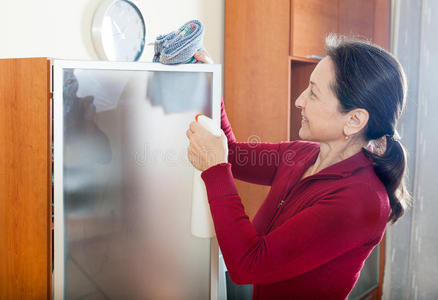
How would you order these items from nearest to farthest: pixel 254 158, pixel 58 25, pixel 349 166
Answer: pixel 349 166
pixel 254 158
pixel 58 25

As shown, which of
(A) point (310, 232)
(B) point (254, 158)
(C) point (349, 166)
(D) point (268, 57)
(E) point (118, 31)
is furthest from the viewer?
(D) point (268, 57)

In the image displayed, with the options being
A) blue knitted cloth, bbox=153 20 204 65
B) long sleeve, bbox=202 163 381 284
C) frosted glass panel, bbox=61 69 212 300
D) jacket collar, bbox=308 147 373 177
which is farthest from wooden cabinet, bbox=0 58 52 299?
jacket collar, bbox=308 147 373 177

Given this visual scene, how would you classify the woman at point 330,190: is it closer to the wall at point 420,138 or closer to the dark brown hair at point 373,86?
the dark brown hair at point 373,86

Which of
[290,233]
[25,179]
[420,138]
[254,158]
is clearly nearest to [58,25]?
[25,179]

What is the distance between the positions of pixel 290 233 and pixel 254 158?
42 cm

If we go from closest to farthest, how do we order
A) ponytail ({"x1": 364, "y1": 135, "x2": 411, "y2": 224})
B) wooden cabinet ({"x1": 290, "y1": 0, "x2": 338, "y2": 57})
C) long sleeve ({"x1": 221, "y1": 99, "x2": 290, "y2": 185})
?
ponytail ({"x1": 364, "y1": 135, "x2": 411, "y2": 224}), long sleeve ({"x1": 221, "y1": 99, "x2": 290, "y2": 185}), wooden cabinet ({"x1": 290, "y1": 0, "x2": 338, "y2": 57})

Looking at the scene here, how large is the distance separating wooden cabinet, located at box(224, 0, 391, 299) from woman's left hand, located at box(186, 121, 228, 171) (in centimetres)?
99

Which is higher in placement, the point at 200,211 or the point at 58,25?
the point at 58,25

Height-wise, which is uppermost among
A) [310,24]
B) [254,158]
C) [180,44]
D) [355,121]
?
[310,24]

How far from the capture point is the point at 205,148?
866mm

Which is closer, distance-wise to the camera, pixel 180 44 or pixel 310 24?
pixel 180 44

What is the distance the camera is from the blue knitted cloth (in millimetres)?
879

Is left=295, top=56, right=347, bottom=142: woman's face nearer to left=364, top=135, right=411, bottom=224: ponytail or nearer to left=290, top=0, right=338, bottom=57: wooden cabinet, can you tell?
left=364, top=135, right=411, bottom=224: ponytail

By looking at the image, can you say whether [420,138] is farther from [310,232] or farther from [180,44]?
[180,44]
